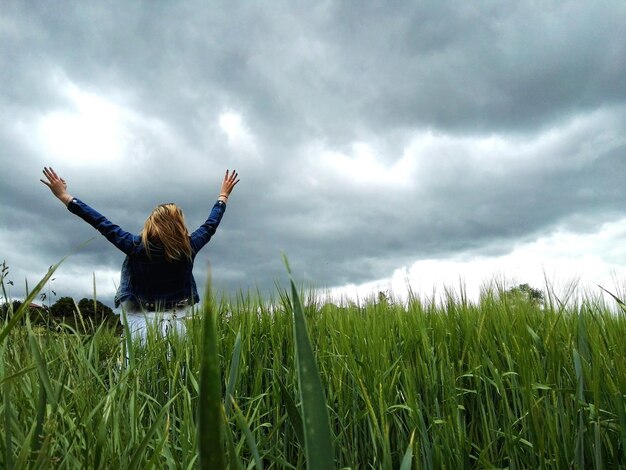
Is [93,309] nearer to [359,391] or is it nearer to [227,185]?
[227,185]

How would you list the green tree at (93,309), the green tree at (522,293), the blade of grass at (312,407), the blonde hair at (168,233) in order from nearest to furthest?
1. the blade of grass at (312,407)
2. the green tree at (522,293)
3. the blonde hair at (168,233)
4. the green tree at (93,309)

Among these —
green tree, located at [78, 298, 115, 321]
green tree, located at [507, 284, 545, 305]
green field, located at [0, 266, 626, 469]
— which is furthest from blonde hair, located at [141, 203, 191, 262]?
green tree, located at [507, 284, 545, 305]

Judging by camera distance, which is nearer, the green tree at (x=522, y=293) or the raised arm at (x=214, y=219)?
the green tree at (x=522, y=293)

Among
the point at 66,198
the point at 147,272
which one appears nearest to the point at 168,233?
the point at 147,272

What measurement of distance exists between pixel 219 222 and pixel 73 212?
1.53 m

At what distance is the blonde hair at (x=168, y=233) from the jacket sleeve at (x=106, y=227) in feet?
0.59

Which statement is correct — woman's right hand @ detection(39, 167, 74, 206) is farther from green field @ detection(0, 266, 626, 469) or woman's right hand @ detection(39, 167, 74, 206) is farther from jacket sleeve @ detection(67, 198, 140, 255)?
green field @ detection(0, 266, 626, 469)

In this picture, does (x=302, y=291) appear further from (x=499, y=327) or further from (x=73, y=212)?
(x=73, y=212)

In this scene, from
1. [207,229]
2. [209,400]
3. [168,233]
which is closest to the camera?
[209,400]

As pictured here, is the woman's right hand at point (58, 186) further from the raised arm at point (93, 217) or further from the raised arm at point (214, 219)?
the raised arm at point (214, 219)

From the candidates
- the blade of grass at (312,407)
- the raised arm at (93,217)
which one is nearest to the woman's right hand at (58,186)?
the raised arm at (93,217)

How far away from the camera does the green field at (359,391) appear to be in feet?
5.04

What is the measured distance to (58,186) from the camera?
19.7 feet

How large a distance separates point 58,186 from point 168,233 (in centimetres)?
172
